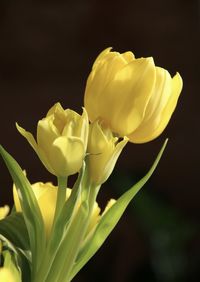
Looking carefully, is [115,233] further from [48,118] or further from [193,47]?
[48,118]

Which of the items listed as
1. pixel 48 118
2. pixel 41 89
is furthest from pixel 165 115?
pixel 41 89

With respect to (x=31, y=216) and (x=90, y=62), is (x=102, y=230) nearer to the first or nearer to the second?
(x=31, y=216)

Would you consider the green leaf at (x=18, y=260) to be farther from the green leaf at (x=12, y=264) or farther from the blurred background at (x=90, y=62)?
the blurred background at (x=90, y=62)

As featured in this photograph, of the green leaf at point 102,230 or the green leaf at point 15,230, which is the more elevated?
the green leaf at point 15,230

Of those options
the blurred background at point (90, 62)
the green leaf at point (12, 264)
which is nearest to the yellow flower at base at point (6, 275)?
the green leaf at point (12, 264)

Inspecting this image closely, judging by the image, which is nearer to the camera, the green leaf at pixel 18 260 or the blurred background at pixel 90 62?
the green leaf at pixel 18 260

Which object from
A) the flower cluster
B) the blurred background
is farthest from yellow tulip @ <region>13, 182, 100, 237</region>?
→ the blurred background
